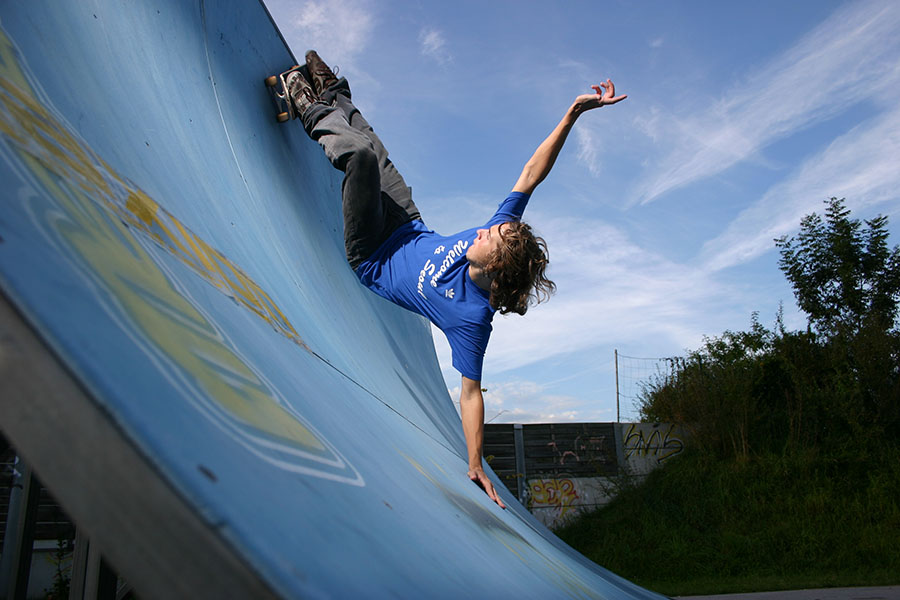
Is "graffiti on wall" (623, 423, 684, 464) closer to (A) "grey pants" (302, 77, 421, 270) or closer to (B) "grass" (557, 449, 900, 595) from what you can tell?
(B) "grass" (557, 449, 900, 595)

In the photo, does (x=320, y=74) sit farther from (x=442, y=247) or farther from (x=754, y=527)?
(x=754, y=527)

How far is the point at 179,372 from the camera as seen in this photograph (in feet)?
1.82

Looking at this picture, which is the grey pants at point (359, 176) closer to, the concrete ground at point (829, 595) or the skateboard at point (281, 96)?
the skateboard at point (281, 96)

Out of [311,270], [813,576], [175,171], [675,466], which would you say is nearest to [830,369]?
[675,466]

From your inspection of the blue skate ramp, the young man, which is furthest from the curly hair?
the blue skate ramp

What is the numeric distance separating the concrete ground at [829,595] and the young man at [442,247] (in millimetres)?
4471

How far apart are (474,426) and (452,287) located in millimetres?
558

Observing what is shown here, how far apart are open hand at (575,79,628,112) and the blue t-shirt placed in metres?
0.43

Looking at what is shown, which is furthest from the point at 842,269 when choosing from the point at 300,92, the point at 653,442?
the point at 300,92

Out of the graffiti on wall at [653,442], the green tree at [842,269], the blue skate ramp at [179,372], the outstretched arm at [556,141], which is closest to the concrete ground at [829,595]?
the blue skate ramp at [179,372]

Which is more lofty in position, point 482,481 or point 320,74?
point 320,74

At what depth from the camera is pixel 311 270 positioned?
255 cm

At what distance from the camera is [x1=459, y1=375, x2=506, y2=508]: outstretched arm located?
2141mm

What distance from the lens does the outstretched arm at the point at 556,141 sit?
236 cm
